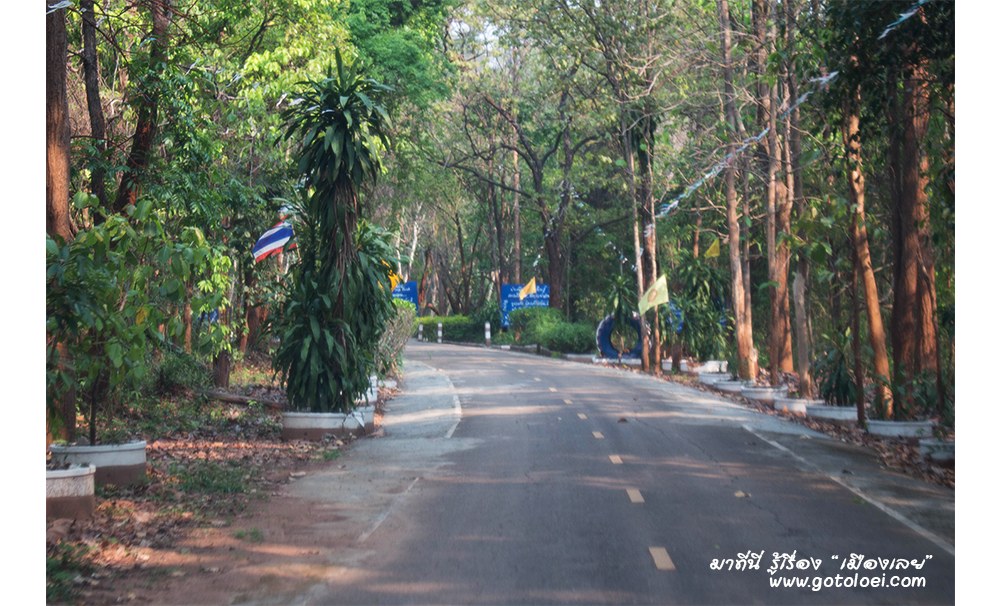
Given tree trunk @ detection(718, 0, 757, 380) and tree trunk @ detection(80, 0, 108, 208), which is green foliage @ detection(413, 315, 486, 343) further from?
tree trunk @ detection(80, 0, 108, 208)

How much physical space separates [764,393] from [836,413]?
14.7 ft

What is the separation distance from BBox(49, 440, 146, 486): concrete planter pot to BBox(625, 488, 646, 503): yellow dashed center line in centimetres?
537

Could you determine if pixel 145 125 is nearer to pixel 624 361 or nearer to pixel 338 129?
pixel 338 129

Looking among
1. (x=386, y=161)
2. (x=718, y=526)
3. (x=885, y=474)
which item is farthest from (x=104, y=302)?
(x=386, y=161)

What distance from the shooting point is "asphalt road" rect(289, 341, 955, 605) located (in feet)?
20.1

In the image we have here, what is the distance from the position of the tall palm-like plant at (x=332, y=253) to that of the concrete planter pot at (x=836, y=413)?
346 inches

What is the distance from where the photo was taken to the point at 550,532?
772 centimetres

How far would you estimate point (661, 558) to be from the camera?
22.5 feet

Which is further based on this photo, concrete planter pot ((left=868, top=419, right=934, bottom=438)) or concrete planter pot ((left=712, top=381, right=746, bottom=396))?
concrete planter pot ((left=712, top=381, right=746, bottom=396))

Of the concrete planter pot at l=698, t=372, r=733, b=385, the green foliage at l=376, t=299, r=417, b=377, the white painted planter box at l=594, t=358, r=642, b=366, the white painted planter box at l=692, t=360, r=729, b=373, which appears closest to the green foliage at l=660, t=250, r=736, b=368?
the white painted planter box at l=692, t=360, r=729, b=373

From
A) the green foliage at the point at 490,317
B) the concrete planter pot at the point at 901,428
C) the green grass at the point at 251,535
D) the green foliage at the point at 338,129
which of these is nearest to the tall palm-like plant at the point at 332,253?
the green foliage at the point at 338,129

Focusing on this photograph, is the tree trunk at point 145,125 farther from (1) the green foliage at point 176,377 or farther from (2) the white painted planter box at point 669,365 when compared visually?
(2) the white painted planter box at point 669,365

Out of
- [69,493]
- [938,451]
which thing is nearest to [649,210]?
[938,451]

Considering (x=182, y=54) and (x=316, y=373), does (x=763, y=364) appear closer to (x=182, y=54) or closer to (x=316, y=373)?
(x=316, y=373)
